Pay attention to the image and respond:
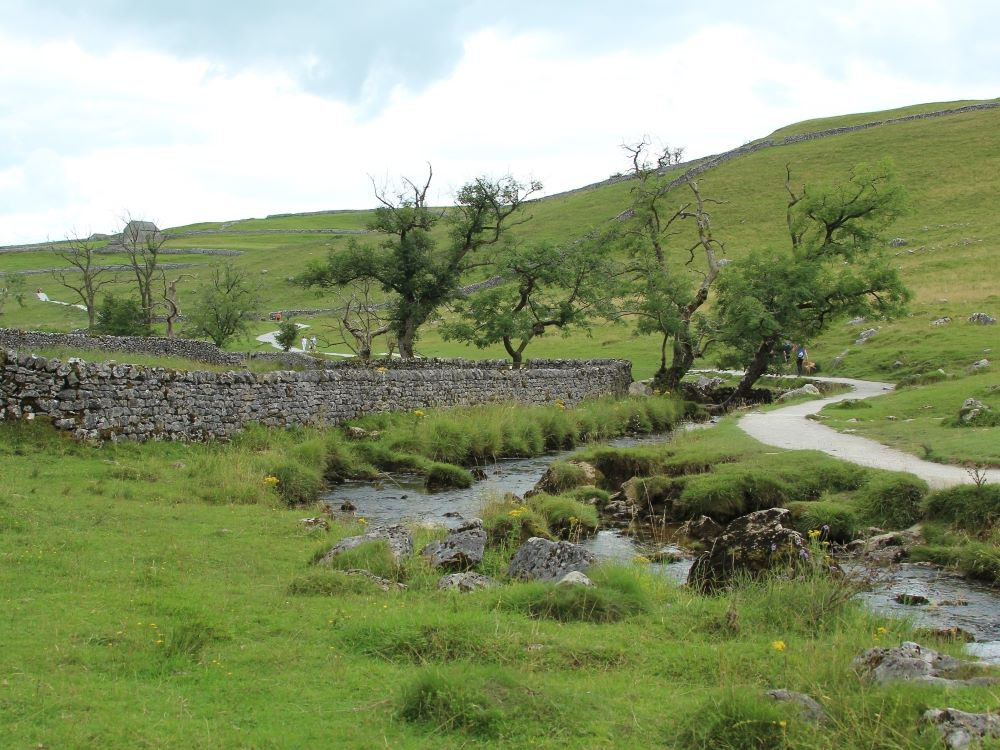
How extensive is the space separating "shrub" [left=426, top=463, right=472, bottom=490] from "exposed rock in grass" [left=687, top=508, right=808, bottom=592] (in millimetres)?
9305

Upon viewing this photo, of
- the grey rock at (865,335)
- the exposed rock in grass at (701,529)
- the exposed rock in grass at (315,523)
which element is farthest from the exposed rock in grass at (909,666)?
the grey rock at (865,335)

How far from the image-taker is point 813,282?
33781 millimetres

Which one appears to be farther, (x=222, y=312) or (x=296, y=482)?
(x=222, y=312)

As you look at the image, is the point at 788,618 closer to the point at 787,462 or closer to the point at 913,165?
the point at 787,462

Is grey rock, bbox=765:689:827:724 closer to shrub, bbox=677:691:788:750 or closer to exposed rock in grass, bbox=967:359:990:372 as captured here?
shrub, bbox=677:691:788:750

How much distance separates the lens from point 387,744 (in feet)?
19.3

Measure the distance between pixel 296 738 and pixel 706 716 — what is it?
295 centimetres

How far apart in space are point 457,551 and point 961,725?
708 centimetres

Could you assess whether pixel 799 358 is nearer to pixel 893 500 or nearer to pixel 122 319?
pixel 893 500

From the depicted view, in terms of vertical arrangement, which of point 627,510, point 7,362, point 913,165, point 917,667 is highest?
point 913,165

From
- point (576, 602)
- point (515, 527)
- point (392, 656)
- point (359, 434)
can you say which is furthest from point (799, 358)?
point (392, 656)

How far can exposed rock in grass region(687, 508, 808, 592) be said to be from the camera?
34.9ft

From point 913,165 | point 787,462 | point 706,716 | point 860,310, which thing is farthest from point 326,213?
point 706,716

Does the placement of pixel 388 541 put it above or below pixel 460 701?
below
